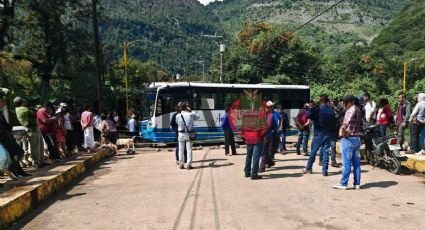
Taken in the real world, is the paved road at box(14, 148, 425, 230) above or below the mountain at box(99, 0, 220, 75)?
below

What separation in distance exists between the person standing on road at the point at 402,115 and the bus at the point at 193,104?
8999mm

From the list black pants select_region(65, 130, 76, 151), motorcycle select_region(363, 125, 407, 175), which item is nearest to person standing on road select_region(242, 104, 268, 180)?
motorcycle select_region(363, 125, 407, 175)

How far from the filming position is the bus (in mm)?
20000

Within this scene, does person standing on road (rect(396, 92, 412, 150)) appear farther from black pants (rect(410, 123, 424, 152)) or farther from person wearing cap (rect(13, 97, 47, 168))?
person wearing cap (rect(13, 97, 47, 168))

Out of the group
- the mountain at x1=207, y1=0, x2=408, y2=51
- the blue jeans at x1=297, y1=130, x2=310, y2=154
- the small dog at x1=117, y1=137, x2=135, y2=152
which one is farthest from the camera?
the mountain at x1=207, y1=0, x2=408, y2=51

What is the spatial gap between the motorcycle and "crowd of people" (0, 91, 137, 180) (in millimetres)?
7890

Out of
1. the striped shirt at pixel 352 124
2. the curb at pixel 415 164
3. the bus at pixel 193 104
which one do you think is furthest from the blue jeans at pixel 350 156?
the bus at pixel 193 104

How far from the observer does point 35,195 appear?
25.5ft

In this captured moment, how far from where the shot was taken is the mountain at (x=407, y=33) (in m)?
94.0

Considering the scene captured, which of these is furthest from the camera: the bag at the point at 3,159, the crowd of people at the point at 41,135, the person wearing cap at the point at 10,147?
the crowd of people at the point at 41,135

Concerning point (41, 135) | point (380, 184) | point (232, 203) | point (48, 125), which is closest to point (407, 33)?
point (380, 184)

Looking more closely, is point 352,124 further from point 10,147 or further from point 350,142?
point 10,147

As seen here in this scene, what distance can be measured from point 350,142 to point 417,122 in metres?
4.31

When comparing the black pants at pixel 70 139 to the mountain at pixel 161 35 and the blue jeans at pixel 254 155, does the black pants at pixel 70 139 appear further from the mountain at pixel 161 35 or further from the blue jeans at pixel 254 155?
the mountain at pixel 161 35
